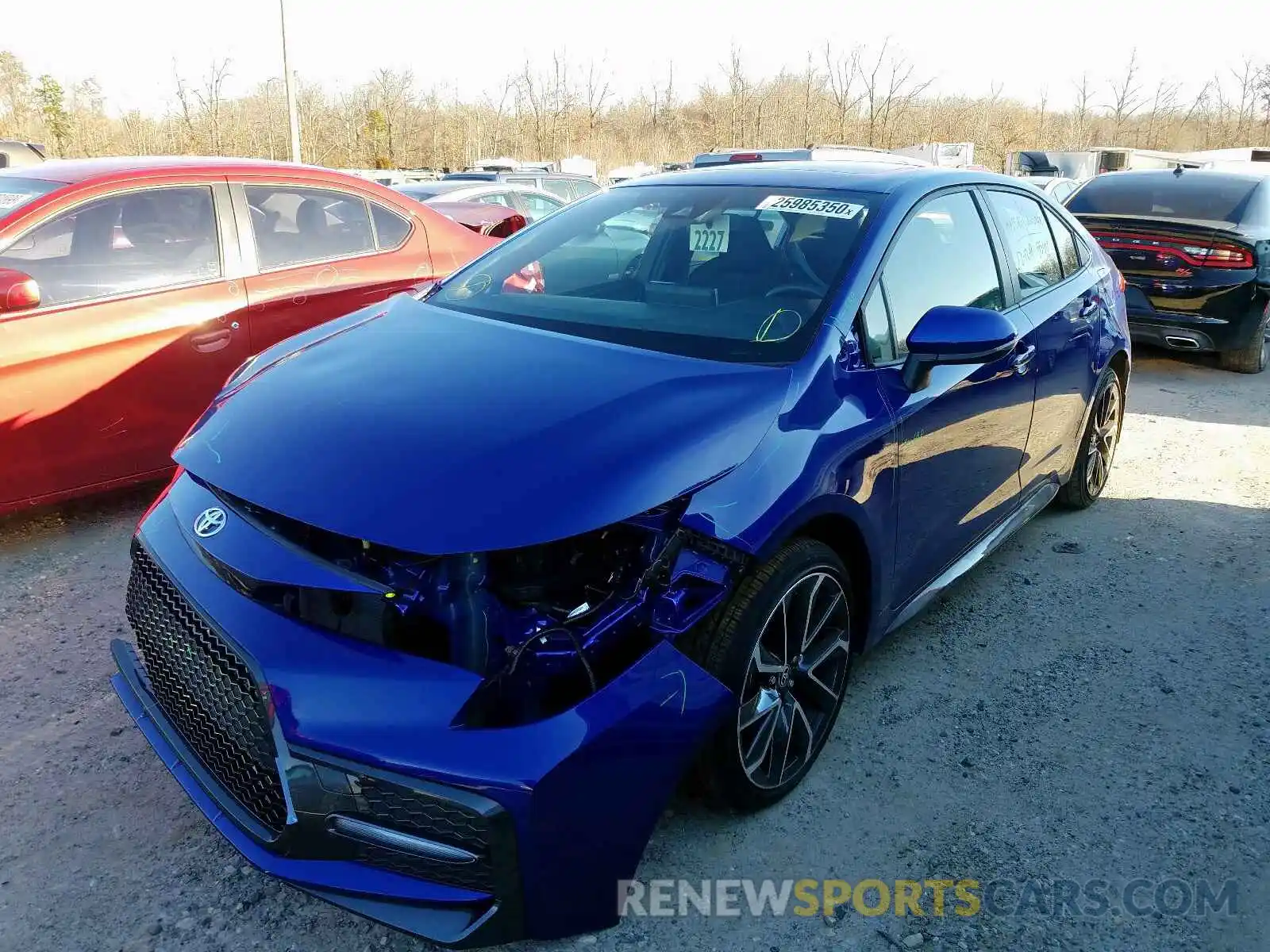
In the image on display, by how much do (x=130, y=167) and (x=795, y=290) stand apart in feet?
11.3

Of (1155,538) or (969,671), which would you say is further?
(1155,538)

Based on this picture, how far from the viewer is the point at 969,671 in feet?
11.3

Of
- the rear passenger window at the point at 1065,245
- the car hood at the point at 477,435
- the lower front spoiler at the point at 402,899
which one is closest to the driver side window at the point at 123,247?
the car hood at the point at 477,435

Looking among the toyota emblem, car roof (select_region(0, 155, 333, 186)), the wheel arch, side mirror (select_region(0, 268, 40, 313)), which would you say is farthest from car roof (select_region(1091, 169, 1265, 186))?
the toyota emblem

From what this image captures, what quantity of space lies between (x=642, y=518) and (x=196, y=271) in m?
3.36

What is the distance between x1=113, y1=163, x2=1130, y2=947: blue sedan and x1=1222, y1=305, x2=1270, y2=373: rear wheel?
5.65 m

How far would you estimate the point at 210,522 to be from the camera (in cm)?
224

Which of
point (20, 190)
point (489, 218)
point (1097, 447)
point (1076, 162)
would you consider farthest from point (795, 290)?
point (1076, 162)

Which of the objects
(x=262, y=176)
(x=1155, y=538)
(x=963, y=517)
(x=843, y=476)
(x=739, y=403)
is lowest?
(x=1155, y=538)

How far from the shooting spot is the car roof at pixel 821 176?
10.6 feet

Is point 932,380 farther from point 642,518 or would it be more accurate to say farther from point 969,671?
point 642,518

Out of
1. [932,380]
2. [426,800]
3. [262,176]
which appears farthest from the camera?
[262,176]

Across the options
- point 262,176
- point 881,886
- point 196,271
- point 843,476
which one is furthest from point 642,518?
point 262,176

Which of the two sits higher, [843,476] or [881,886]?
[843,476]
